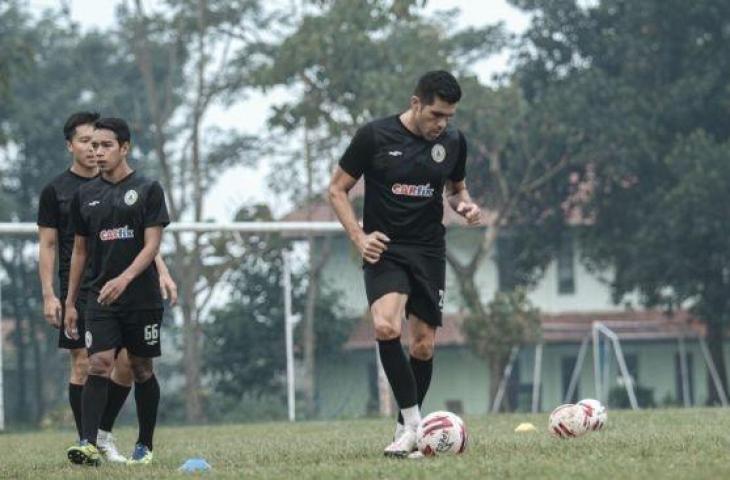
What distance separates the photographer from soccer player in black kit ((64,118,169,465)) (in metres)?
9.85

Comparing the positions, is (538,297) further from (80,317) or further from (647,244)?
(80,317)

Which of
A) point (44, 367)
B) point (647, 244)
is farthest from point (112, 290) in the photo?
point (647, 244)

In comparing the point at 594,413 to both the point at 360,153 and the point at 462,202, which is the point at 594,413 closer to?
the point at 462,202

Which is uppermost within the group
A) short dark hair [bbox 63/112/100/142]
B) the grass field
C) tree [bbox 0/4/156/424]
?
tree [bbox 0/4/156/424]

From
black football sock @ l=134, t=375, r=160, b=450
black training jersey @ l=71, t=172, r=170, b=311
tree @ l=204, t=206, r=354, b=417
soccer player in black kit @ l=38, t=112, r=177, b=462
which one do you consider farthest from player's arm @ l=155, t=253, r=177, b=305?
tree @ l=204, t=206, r=354, b=417

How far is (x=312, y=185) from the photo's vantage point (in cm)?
4359

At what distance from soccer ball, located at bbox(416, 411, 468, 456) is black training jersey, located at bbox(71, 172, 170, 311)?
73.9 inches

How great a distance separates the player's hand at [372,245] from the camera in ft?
30.6

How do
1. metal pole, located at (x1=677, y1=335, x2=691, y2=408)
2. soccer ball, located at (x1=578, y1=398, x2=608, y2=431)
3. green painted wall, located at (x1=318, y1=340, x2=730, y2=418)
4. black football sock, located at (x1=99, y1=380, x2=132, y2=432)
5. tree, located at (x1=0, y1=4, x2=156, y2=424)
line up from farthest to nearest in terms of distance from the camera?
tree, located at (x1=0, y1=4, x2=156, y2=424) < metal pole, located at (x1=677, y1=335, x2=691, y2=408) < green painted wall, located at (x1=318, y1=340, x2=730, y2=418) < soccer ball, located at (x1=578, y1=398, x2=608, y2=431) < black football sock, located at (x1=99, y1=380, x2=132, y2=432)

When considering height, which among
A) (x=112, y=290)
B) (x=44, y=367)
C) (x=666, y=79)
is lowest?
(x=44, y=367)

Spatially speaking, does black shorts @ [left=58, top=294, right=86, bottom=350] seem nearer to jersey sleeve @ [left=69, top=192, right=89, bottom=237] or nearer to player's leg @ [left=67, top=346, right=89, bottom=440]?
player's leg @ [left=67, top=346, right=89, bottom=440]

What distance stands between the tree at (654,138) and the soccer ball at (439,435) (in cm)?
3394

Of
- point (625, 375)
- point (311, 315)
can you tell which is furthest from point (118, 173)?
point (625, 375)

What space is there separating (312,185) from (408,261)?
3418 centimetres
